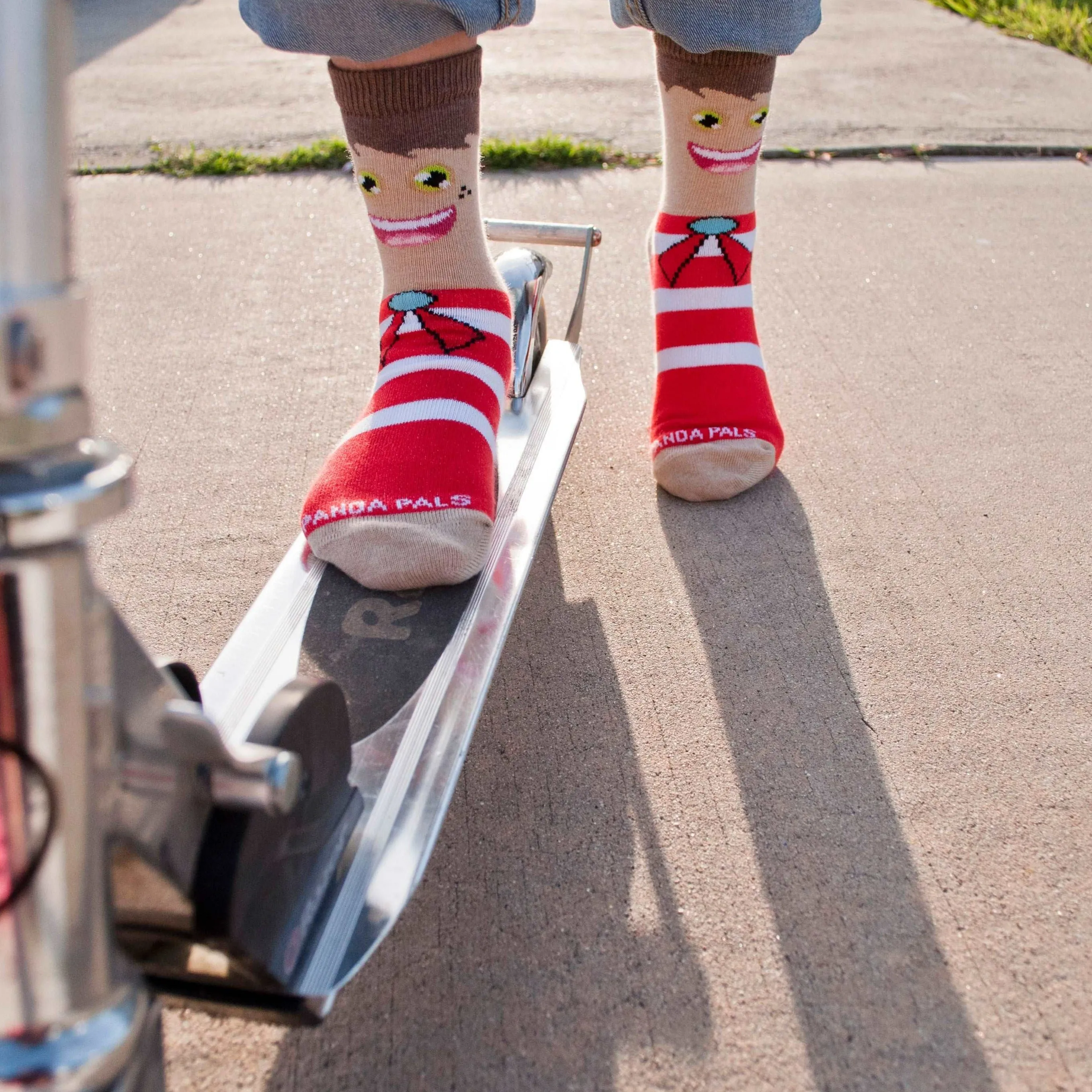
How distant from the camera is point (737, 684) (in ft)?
3.78

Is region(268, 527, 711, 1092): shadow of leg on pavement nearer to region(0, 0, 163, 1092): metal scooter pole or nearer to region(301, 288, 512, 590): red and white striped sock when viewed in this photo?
region(301, 288, 512, 590): red and white striped sock

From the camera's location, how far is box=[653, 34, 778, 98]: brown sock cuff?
1.37 meters

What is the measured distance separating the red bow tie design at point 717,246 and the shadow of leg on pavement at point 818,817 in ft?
1.13

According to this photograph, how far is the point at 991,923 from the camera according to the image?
907mm

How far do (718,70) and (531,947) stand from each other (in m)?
1.07

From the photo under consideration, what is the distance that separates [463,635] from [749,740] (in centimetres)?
30

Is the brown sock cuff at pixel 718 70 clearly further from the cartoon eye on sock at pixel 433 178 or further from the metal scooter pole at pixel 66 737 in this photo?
the metal scooter pole at pixel 66 737

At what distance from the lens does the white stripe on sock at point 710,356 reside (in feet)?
4.91

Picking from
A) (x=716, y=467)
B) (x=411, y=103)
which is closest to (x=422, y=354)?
(x=411, y=103)

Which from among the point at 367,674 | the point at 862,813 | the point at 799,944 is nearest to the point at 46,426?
the point at 367,674

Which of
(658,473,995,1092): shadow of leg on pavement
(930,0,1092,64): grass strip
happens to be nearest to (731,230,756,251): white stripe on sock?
(658,473,995,1092): shadow of leg on pavement

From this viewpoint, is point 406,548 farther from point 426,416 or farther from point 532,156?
point 532,156

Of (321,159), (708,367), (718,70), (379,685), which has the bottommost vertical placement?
(379,685)

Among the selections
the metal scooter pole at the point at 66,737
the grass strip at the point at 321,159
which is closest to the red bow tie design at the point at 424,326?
the metal scooter pole at the point at 66,737
